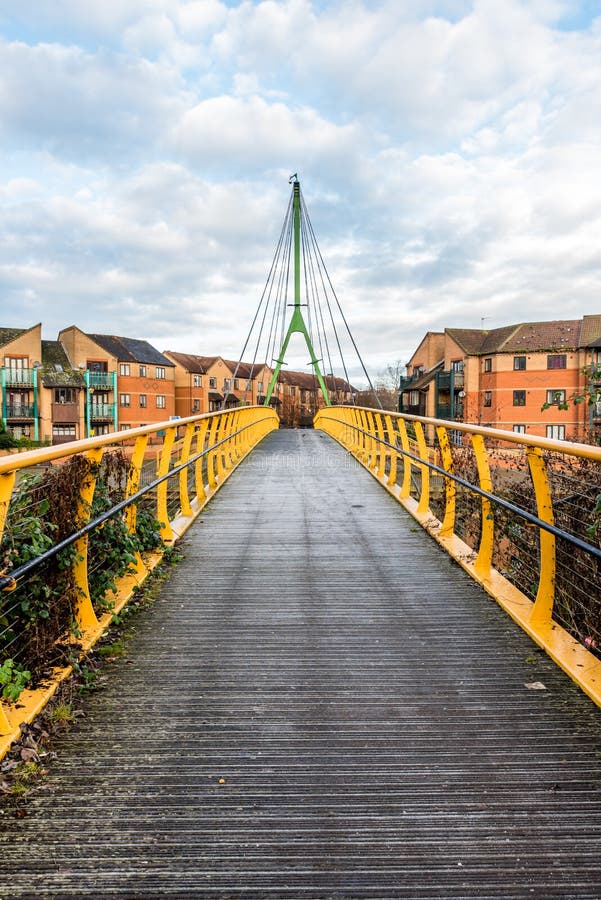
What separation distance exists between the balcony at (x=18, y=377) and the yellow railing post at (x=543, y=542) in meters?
45.1

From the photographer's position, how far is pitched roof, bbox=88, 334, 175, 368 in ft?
166

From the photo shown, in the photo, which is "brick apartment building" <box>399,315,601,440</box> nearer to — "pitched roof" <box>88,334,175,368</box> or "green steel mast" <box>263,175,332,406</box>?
"green steel mast" <box>263,175,332,406</box>

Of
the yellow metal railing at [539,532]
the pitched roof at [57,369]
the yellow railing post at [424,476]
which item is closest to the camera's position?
the yellow metal railing at [539,532]

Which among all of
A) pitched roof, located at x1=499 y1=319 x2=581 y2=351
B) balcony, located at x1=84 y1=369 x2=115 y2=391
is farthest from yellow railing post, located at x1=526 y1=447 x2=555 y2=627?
balcony, located at x1=84 y1=369 x2=115 y2=391

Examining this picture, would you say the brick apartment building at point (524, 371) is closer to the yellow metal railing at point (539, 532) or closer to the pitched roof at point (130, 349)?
the pitched roof at point (130, 349)

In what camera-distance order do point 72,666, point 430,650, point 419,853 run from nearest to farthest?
point 419,853 → point 72,666 → point 430,650

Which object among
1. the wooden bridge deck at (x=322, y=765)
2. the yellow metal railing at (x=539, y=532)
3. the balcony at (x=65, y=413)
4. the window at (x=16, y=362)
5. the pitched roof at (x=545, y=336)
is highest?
the pitched roof at (x=545, y=336)

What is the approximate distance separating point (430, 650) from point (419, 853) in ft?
4.95

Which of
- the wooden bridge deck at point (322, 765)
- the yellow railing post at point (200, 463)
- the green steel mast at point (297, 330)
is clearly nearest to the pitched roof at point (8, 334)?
the green steel mast at point (297, 330)

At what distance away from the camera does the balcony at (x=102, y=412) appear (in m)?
47.9

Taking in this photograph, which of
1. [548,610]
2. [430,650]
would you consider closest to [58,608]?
[430,650]

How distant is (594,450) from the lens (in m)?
2.81

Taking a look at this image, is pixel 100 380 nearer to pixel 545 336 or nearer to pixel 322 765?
pixel 545 336

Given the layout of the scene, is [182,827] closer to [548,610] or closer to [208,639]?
[208,639]
